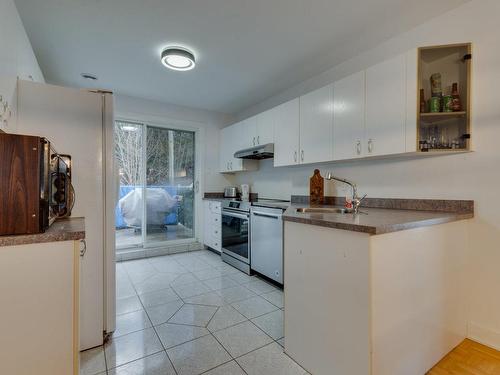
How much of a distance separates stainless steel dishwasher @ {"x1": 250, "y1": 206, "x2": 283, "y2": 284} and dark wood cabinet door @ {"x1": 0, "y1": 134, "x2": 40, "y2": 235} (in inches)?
77.4

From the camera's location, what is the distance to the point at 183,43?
7.47 feet

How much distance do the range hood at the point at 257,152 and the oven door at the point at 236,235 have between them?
2.80 ft

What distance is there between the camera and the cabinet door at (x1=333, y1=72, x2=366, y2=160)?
216 centimetres

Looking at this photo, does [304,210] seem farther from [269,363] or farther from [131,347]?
[131,347]

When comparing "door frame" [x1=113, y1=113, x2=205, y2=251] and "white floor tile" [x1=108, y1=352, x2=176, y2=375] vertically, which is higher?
"door frame" [x1=113, y1=113, x2=205, y2=251]

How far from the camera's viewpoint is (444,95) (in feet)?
6.12

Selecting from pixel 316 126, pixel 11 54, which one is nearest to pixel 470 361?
pixel 316 126

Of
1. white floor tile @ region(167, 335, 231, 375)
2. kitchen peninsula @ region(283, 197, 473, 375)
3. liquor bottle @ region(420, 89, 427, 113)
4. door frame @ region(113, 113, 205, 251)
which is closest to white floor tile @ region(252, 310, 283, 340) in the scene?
kitchen peninsula @ region(283, 197, 473, 375)

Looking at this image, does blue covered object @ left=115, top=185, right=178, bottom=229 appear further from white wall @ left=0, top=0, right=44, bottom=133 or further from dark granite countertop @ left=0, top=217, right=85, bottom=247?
dark granite countertop @ left=0, top=217, right=85, bottom=247

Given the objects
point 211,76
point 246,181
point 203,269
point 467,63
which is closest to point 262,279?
point 203,269

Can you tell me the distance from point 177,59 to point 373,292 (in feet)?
8.51

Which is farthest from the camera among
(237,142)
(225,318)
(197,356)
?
(237,142)

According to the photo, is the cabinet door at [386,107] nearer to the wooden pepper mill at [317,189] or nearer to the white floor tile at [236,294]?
the wooden pepper mill at [317,189]

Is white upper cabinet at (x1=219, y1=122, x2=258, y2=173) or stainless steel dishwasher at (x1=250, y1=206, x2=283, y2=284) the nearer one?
stainless steel dishwasher at (x1=250, y1=206, x2=283, y2=284)
